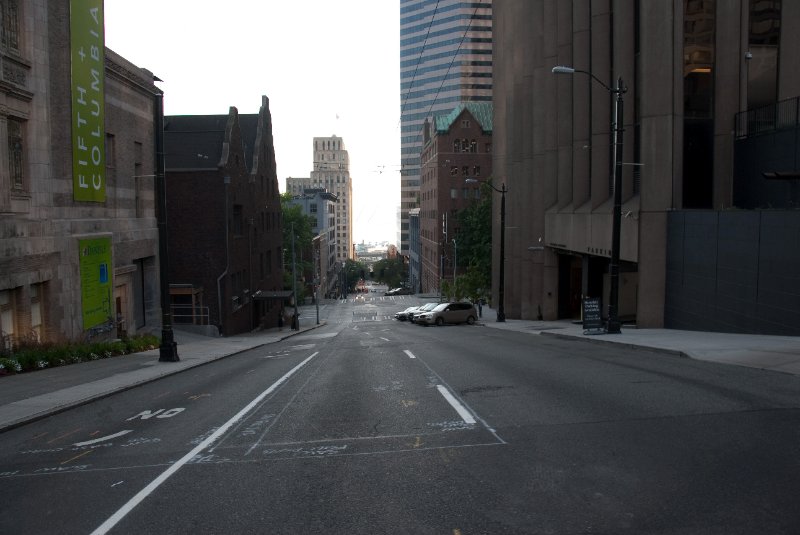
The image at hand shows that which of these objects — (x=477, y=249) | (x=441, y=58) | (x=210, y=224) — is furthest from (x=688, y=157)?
(x=441, y=58)

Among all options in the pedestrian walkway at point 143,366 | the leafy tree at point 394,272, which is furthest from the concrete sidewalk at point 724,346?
the leafy tree at point 394,272

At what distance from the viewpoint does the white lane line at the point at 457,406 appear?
10.1m

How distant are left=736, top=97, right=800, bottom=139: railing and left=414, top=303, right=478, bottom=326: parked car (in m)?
20.5

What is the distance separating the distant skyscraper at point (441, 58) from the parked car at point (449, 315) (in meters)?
91.0

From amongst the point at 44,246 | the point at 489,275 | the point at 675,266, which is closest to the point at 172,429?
the point at 44,246

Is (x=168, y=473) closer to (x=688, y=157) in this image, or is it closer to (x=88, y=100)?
(x=88, y=100)

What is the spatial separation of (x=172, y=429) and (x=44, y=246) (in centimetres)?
1261

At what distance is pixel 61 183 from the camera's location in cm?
2170

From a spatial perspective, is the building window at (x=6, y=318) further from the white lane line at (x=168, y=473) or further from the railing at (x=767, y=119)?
the railing at (x=767, y=119)

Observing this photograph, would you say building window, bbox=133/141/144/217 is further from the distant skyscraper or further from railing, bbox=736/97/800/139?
the distant skyscraper

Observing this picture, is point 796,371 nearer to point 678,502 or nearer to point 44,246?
point 678,502

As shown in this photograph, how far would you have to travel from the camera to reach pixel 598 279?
36.9 metres

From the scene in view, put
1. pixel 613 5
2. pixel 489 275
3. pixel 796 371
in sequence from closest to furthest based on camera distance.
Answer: pixel 796 371 → pixel 613 5 → pixel 489 275

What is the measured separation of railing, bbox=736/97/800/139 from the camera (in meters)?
25.0
